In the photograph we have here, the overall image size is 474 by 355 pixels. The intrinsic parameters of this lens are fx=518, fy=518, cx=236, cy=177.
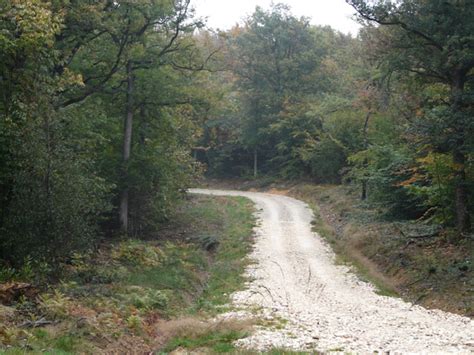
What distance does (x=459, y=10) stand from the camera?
56.4 feet

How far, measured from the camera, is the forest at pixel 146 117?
1380cm

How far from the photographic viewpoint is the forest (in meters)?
13.8

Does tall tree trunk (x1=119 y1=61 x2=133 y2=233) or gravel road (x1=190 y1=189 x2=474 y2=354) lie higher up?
tall tree trunk (x1=119 y1=61 x2=133 y2=233)

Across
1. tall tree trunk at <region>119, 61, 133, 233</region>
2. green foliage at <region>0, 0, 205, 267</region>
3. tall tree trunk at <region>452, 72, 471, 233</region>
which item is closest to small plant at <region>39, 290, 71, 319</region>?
green foliage at <region>0, 0, 205, 267</region>

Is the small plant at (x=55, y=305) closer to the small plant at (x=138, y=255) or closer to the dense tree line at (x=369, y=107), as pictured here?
the small plant at (x=138, y=255)

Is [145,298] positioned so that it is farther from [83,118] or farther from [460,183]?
[460,183]

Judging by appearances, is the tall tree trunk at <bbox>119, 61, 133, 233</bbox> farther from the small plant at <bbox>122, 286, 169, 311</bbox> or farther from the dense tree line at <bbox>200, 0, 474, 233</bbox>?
the small plant at <bbox>122, 286, 169, 311</bbox>

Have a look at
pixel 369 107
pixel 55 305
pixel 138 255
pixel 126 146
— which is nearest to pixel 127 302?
pixel 55 305

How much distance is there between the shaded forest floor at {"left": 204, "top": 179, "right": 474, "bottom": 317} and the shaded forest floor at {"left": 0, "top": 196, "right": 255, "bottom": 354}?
16.4 feet

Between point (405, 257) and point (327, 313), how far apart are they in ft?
20.8

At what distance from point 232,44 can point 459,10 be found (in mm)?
45150

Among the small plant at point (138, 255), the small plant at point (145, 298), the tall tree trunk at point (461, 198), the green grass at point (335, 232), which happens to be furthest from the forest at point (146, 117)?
the small plant at point (145, 298)

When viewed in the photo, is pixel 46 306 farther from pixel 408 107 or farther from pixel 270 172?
pixel 270 172

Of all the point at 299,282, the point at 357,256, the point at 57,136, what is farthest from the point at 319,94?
the point at 57,136
